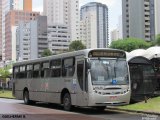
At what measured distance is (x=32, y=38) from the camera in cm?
14588

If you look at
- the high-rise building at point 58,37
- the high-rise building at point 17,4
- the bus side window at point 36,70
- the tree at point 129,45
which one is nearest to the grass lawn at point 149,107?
the bus side window at point 36,70

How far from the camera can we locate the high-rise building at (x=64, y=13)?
159625 millimetres

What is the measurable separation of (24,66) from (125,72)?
10.9 metres

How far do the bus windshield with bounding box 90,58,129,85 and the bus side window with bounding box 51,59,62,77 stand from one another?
384cm

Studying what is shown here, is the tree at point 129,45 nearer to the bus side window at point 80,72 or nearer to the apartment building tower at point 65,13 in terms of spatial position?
the apartment building tower at point 65,13

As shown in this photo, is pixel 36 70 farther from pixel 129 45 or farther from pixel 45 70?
pixel 129 45

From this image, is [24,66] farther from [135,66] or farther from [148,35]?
[148,35]

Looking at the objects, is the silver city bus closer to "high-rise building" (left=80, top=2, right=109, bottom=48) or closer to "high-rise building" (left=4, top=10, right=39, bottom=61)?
"high-rise building" (left=80, top=2, right=109, bottom=48)

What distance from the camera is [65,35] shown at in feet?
491

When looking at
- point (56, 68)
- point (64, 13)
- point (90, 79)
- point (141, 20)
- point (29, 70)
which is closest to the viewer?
point (90, 79)

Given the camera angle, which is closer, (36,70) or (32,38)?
(36,70)

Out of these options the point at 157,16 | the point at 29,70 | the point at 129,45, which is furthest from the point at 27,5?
the point at 29,70

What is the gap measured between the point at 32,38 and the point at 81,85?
127m

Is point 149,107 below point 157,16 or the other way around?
below
